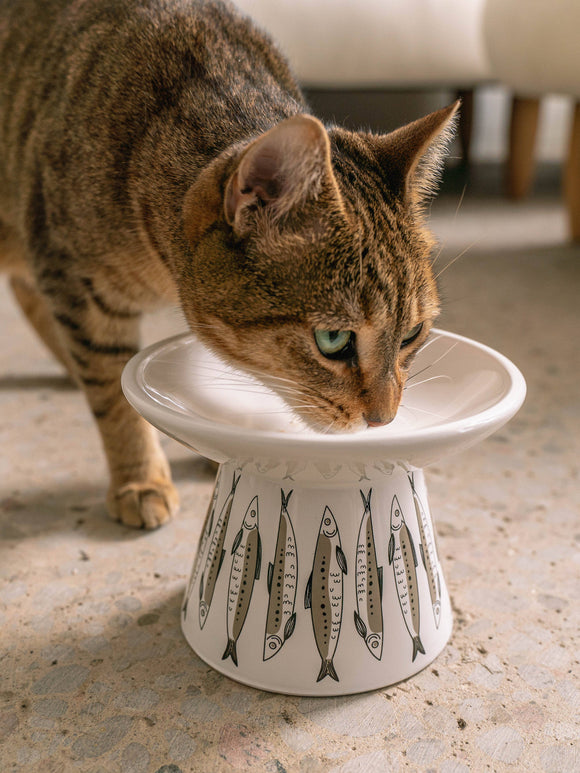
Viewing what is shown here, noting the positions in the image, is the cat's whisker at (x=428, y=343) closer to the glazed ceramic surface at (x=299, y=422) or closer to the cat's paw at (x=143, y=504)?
the glazed ceramic surface at (x=299, y=422)

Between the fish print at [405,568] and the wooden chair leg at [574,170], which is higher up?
the fish print at [405,568]

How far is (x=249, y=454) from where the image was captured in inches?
29.7

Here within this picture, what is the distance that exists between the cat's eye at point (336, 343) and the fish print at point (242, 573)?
0.59ft

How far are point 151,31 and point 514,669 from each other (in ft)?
3.12

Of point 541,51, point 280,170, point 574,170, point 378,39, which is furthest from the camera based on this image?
point 378,39

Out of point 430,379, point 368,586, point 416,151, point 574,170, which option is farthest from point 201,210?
point 574,170

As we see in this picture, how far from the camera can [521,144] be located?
3.05m

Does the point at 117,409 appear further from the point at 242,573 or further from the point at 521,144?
the point at 521,144

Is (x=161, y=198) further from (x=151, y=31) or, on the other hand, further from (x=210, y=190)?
(x=151, y=31)

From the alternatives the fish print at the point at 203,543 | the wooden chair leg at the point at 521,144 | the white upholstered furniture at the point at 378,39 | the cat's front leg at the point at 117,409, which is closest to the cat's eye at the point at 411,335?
the fish print at the point at 203,543

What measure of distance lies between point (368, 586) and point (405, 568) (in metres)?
0.05

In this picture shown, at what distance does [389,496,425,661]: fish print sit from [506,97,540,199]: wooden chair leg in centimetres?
248

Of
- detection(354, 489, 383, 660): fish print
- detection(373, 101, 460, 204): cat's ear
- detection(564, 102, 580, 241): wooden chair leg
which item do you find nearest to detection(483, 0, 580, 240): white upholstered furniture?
detection(564, 102, 580, 241): wooden chair leg

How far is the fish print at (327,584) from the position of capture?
85 centimetres
